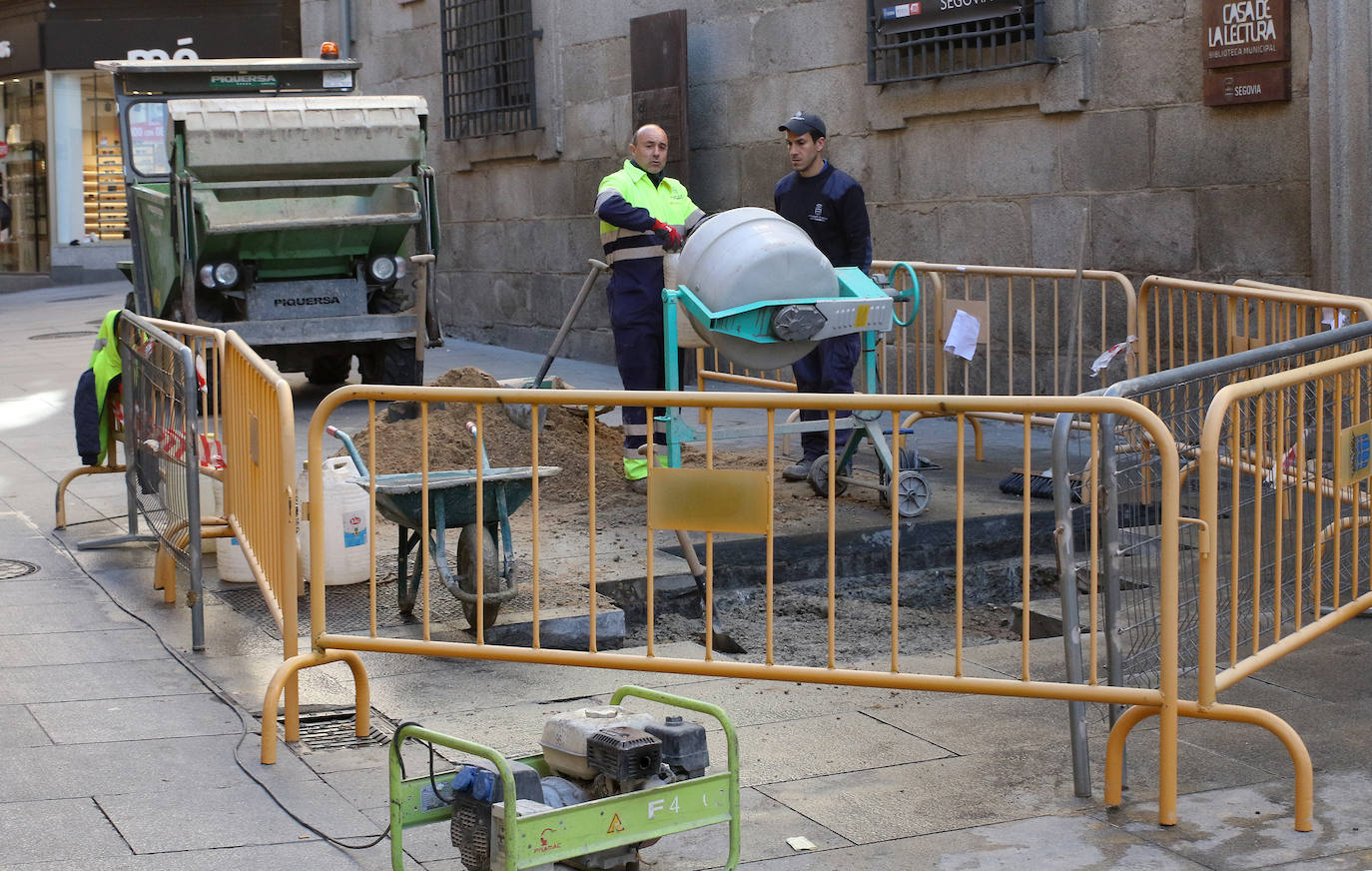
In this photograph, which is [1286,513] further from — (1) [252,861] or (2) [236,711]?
(2) [236,711]

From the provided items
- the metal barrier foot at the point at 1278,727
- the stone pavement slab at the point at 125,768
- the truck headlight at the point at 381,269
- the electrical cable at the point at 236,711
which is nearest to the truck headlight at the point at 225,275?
the truck headlight at the point at 381,269

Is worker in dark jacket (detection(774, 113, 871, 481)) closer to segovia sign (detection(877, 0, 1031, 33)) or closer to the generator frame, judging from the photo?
segovia sign (detection(877, 0, 1031, 33))

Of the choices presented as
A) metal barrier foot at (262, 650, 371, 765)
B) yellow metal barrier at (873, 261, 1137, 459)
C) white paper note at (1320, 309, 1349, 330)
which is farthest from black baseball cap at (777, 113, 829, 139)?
metal barrier foot at (262, 650, 371, 765)

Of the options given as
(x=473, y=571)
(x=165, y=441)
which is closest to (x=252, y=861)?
(x=473, y=571)

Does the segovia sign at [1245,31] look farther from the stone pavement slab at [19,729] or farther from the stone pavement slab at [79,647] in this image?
the stone pavement slab at [19,729]

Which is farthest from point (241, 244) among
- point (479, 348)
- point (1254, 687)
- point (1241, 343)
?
point (1254, 687)

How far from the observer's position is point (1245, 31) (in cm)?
909

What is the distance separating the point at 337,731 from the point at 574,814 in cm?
172

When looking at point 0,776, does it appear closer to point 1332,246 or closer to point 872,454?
point 872,454

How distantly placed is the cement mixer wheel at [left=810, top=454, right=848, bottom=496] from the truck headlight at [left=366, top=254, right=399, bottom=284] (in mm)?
4984

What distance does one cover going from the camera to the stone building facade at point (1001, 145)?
349 inches

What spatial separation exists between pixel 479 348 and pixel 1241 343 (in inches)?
392

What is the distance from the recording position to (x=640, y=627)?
6934 millimetres

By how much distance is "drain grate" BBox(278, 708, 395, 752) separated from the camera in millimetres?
4895
